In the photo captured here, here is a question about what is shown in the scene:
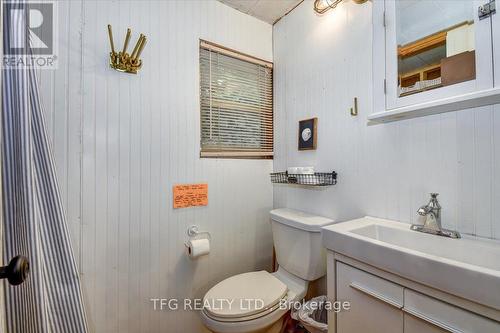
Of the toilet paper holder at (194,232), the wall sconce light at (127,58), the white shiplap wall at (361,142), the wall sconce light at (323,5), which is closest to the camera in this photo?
the white shiplap wall at (361,142)

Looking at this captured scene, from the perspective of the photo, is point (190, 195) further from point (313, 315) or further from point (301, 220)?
point (313, 315)

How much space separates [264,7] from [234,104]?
2.52 feet

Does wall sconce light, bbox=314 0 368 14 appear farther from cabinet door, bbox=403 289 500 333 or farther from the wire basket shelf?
cabinet door, bbox=403 289 500 333

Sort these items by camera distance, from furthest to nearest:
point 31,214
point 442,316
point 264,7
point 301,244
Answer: point 264,7 → point 301,244 → point 442,316 → point 31,214

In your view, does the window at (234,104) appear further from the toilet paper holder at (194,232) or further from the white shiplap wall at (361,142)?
the toilet paper holder at (194,232)

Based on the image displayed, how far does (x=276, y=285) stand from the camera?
1341 mm

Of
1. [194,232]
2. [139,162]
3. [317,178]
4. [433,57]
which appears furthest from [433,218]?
[139,162]

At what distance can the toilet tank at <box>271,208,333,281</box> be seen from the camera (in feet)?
4.25

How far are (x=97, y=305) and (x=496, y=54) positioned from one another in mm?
2113

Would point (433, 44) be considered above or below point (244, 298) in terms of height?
above

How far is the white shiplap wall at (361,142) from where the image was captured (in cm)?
90

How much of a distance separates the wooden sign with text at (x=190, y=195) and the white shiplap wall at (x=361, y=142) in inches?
24.8

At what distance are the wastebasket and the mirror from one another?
1204 millimetres

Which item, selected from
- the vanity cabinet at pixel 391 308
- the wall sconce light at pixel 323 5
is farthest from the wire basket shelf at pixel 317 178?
the wall sconce light at pixel 323 5
